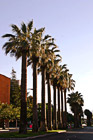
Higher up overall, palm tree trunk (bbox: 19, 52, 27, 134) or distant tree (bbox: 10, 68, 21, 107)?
distant tree (bbox: 10, 68, 21, 107)

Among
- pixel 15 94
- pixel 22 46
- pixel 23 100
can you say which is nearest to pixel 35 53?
pixel 22 46

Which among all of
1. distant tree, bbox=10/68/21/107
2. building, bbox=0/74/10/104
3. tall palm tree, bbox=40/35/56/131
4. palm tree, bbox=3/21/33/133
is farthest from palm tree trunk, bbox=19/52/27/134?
distant tree, bbox=10/68/21/107

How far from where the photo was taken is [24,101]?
31.8m

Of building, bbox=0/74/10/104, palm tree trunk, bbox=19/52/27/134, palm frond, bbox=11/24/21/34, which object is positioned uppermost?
palm frond, bbox=11/24/21/34

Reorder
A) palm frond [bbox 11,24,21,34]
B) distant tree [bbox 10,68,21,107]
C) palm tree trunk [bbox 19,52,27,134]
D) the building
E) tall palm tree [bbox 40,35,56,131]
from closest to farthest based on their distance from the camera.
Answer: palm tree trunk [bbox 19,52,27,134]
palm frond [bbox 11,24,21,34]
tall palm tree [bbox 40,35,56,131]
the building
distant tree [bbox 10,68,21,107]

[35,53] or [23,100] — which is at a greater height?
[35,53]

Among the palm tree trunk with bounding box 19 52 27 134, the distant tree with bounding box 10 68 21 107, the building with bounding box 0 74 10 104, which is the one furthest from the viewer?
the distant tree with bounding box 10 68 21 107

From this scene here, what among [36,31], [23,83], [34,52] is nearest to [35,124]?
[23,83]

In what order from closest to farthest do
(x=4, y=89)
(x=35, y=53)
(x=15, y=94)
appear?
(x=35, y=53) → (x=4, y=89) → (x=15, y=94)

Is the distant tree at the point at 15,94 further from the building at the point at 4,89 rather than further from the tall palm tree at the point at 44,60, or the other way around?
the tall palm tree at the point at 44,60

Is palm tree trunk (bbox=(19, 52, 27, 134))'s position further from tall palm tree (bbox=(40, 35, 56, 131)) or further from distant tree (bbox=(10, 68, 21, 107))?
distant tree (bbox=(10, 68, 21, 107))

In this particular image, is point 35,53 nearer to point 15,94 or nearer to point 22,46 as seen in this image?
point 22,46

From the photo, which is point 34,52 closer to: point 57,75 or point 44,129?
point 44,129

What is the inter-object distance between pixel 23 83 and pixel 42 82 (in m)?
10.4
